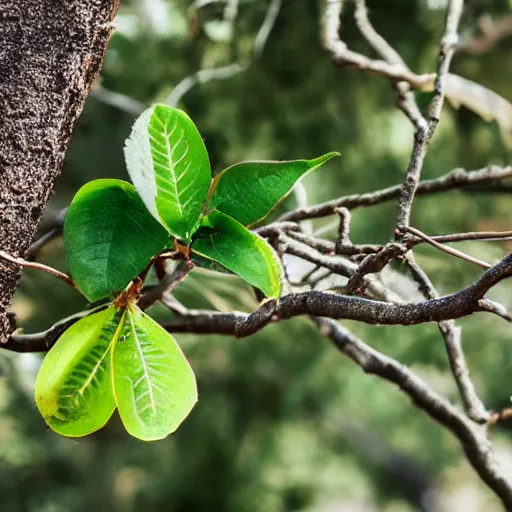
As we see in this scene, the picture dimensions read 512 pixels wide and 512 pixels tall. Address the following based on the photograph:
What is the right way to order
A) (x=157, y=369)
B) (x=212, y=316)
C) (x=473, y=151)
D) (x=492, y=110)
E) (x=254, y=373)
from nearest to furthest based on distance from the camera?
1. (x=157, y=369)
2. (x=212, y=316)
3. (x=492, y=110)
4. (x=473, y=151)
5. (x=254, y=373)

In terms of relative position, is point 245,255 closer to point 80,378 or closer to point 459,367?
point 80,378

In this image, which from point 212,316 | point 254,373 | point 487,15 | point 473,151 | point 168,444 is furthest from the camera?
point 168,444

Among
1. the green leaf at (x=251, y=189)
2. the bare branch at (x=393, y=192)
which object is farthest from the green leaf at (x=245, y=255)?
the bare branch at (x=393, y=192)

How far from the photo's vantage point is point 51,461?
192 cm

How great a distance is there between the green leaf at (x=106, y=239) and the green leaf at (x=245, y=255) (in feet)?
0.10

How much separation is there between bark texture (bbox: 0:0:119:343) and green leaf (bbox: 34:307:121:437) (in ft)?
0.14

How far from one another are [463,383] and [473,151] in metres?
0.80

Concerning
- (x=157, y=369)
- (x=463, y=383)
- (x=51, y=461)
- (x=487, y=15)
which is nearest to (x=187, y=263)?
(x=157, y=369)

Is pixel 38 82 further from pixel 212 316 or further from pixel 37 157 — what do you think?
pixel 212 316

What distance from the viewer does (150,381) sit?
11.4 inches

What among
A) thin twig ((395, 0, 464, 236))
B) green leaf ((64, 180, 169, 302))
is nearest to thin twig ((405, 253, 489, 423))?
thin twig ((395, 0, 464, 236))

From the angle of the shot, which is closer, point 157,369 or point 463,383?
point 157,369

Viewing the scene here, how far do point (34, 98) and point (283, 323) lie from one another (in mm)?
943

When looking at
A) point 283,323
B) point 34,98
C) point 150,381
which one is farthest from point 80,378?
point 283,323
